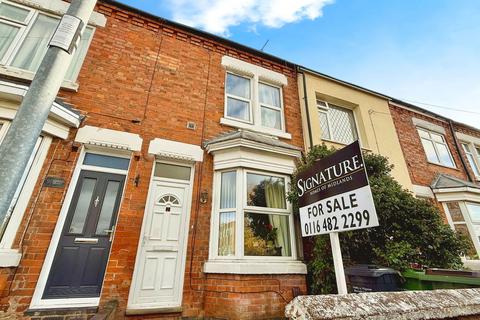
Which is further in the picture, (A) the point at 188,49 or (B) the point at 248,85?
(B) the point at 248,85

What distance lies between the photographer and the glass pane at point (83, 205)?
427 centimetres

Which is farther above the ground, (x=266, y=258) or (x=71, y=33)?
(x=71, y=33)

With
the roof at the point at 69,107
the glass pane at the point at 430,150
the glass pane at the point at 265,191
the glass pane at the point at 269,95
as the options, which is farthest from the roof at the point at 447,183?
the roof at the point at 69,107

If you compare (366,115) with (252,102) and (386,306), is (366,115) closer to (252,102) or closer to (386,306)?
(252,102)

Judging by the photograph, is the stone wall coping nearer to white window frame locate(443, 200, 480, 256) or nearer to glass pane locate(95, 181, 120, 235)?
glass pane locate(95, 181, 120, 235)

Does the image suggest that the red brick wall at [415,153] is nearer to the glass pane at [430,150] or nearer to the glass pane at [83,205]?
the glass pane at [430,150]

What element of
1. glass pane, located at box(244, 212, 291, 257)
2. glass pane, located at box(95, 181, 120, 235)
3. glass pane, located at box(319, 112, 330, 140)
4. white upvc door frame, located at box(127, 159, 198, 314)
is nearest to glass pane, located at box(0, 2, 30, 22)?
glass pane, located at box(95, 181, 120, 235)

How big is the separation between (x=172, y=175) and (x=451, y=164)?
38.3 ft

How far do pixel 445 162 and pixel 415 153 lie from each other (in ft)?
7.38

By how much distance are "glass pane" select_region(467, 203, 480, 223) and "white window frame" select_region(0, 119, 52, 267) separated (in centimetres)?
1209

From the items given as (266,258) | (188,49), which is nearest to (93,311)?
(266,258)

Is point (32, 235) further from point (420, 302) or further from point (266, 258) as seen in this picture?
point (420, 302)

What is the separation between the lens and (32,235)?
12.7 ft

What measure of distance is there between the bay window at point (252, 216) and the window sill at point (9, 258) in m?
3.25
